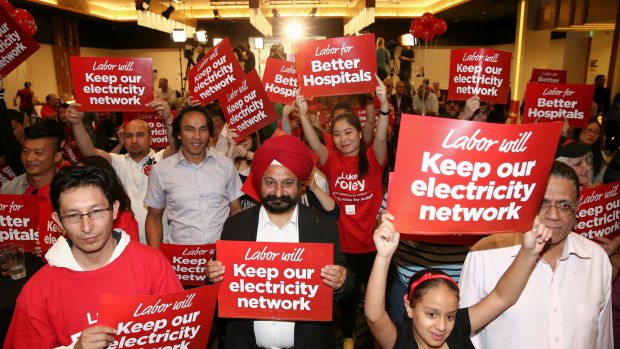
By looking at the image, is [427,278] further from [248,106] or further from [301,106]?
[248,106]

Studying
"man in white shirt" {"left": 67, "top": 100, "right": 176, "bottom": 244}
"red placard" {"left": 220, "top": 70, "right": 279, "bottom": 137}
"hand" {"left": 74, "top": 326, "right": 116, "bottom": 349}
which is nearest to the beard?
"hand" {"left": 74, "top": 326, "right": 116, "bottom": 349}

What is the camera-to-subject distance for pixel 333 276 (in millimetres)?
2074

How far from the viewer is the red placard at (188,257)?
2.99 meters

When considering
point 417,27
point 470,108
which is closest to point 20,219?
point 470,108

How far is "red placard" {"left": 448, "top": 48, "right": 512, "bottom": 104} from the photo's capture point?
4789 millimetres

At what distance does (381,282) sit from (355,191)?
189cm

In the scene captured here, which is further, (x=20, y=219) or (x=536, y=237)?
(x=20, y=219)

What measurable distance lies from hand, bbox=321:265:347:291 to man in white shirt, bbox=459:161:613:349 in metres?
0.56

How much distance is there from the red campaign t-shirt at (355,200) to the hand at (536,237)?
1.85 meters

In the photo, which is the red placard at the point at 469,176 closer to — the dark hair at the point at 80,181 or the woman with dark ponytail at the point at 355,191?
the dark hair at the point at 80,181

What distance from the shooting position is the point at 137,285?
1876mm

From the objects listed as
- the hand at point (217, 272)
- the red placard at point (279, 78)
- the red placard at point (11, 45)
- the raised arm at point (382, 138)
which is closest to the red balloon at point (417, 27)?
the red placard at point (279, 78)

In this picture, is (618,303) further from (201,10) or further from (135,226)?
(201,10)

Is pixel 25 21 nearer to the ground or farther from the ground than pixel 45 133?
farther from the ground
